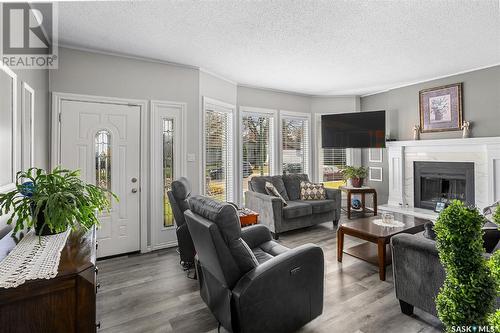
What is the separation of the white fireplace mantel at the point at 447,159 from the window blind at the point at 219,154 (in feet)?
11.2

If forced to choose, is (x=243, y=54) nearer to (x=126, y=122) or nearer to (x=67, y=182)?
(x=126, y=122)

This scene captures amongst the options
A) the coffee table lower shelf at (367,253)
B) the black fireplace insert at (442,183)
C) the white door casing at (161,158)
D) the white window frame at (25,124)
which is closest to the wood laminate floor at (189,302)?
the coffee table lower shelf at (367,253)

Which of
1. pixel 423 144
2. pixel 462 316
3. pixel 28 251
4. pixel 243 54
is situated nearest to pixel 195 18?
pixel 243 54

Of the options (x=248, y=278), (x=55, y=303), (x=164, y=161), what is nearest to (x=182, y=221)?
(x=164, y=161)

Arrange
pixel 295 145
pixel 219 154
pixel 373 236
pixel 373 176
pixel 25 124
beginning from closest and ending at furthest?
pixel 25 124
pixel 373 236
pixel 219 154
pixel 295 145
pixel 373 176

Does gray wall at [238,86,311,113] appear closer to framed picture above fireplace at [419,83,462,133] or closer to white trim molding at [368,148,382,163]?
white trim molding at [368,148,382,163]

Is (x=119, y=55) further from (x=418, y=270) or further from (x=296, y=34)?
(x=418, y=270)

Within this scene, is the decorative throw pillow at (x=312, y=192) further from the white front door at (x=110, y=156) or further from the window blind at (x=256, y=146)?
the white front door at (x=110, y=156)

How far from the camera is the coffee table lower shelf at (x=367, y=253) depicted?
3.03 metres

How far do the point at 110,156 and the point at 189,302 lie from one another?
7.00 feet

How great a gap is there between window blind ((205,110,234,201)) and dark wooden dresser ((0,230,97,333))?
3313 mm

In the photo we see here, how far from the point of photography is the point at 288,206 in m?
4.27

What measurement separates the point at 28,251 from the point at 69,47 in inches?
110

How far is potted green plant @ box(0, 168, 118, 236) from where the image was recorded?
4.69 feet
